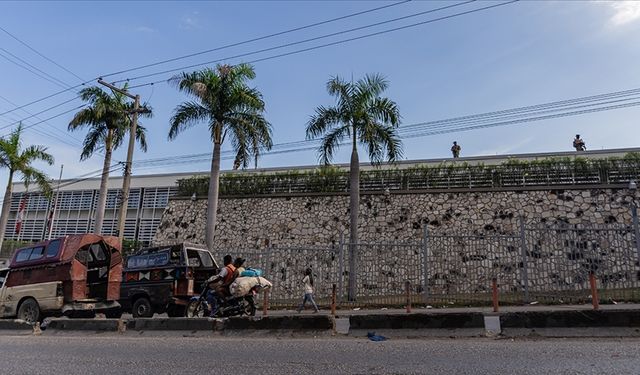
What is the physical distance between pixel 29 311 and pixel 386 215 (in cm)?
1393

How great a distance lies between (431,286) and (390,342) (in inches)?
266

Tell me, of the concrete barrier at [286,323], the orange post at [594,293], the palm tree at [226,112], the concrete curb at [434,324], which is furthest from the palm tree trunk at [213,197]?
the orange post at [594,293]

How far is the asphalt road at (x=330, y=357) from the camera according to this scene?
18.8 feet

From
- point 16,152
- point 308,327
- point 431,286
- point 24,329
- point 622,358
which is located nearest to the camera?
point 622,358

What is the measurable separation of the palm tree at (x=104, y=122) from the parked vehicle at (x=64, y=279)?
9.55 m

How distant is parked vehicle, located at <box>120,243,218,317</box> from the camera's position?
12.8 m

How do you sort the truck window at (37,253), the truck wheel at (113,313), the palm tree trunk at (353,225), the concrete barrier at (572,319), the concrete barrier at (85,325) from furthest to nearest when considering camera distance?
1. the palm tree trunk at (353,225)
2. the truck wheel at (113,313)
3. the truck window at (37,253)
4. the concrete barrier at (85,325)
5. the concrete barrier at (572,319)

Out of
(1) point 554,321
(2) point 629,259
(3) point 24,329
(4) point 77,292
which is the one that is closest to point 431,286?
(2) point 629,259

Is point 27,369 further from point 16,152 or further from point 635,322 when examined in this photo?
point 16,152

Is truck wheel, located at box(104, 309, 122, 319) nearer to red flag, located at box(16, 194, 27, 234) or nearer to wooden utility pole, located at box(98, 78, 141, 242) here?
wooden utility pole, located at box(98, 78, 141, 242)

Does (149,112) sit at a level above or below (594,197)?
above

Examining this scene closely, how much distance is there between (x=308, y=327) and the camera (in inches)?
357

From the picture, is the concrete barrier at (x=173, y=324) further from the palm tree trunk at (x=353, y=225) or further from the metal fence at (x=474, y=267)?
the palm tree trunk at (x=353, y=225)

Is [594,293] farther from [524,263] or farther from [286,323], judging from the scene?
[286,323]
